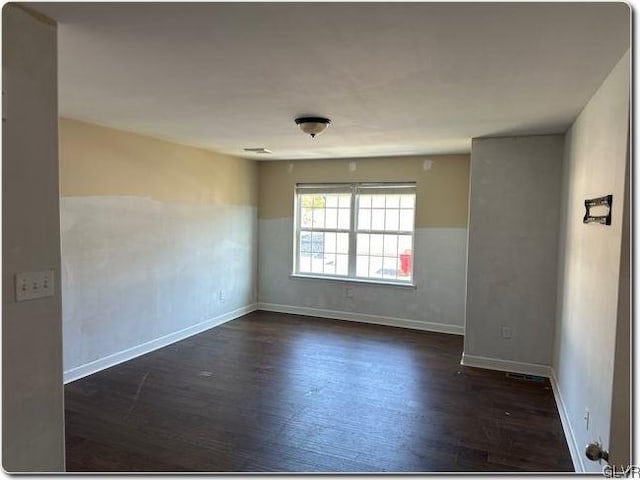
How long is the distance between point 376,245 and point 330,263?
0.76 m

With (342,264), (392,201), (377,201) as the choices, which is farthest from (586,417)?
(342,264)

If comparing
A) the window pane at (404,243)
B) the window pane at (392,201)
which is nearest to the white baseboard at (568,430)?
the window pane at (404,243)

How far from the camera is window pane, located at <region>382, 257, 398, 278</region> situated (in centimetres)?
585

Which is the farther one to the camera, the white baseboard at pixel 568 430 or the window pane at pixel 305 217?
the window pane at pixel 305 217

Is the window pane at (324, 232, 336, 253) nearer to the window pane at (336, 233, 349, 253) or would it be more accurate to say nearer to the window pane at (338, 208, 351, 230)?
the window pane at (336, 233, 349, 253)

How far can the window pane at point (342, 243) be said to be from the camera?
612 cm

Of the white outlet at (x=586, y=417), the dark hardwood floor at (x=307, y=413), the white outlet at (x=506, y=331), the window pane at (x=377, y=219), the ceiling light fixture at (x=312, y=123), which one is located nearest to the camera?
the white outlet at (x=586, y=417)

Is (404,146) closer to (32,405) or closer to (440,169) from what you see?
(440,169)

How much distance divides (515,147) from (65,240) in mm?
4154

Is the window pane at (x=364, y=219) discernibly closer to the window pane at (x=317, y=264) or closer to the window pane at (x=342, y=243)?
the window pane at (x=342, y=243)

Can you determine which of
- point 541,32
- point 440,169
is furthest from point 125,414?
point 440,169

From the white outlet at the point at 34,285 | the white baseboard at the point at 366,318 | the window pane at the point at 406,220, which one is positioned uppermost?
the window pane at the point at 406,220

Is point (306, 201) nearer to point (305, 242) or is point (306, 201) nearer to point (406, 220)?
point (305, 242)

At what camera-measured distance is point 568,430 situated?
2.88 metres
